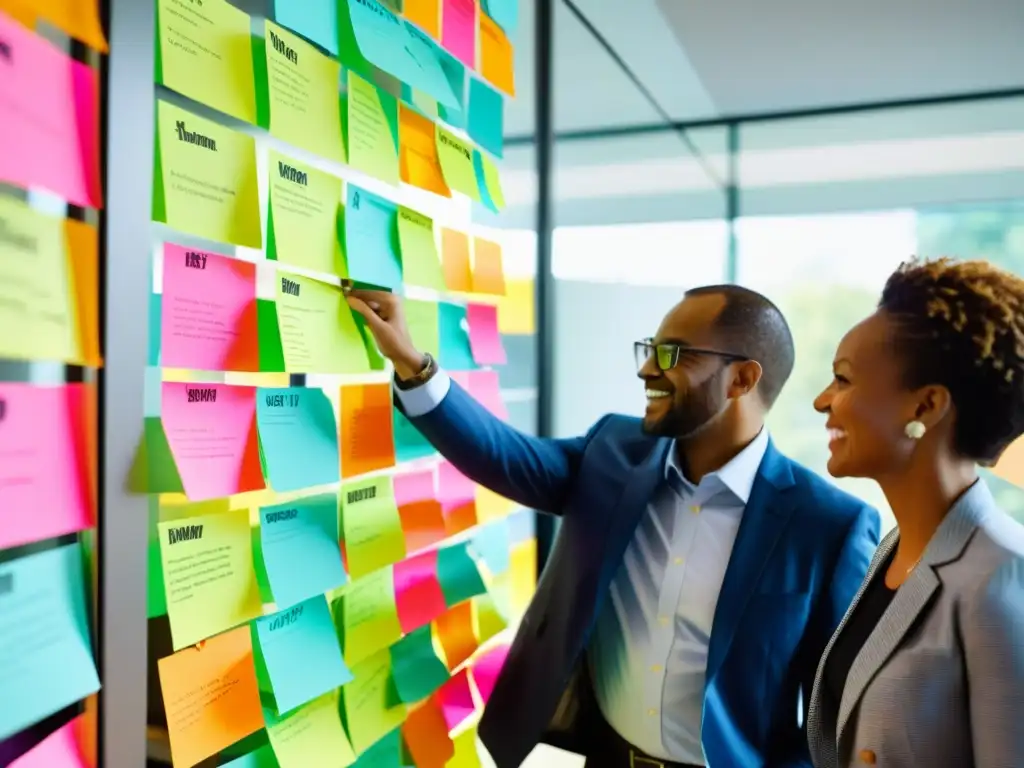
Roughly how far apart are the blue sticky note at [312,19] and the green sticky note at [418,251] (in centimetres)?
25

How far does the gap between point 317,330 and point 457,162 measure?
47 centimetres

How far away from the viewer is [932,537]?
0.93m

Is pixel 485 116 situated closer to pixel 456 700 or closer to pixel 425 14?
pixel 425 14

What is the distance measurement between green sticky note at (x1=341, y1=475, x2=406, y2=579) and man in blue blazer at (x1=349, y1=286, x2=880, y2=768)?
0.38ft

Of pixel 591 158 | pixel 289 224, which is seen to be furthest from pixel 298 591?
pixel 591 158

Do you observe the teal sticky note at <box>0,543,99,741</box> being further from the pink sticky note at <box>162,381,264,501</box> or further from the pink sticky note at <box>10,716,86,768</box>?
the pink sticky note at <box>162,381,264,501</box>

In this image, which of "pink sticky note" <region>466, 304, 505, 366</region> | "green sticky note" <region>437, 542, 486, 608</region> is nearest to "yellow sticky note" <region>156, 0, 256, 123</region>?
"pink sticky note" <region>466, 304, 505, 366</region>

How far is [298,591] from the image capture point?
0.95 meters

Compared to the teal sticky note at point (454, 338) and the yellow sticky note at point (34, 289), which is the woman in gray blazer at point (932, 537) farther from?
the yellow sticky note at point (34, 289)

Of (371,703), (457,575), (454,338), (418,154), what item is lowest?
(371,703)

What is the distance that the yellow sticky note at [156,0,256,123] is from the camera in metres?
0.77

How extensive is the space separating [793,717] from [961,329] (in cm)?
68

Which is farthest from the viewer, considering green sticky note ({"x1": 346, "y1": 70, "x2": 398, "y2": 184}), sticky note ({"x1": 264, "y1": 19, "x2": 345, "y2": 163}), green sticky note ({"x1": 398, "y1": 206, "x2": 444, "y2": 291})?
green sticky note ({"x1": 398, "y1": 206, "x2": 444, "y2": 291})

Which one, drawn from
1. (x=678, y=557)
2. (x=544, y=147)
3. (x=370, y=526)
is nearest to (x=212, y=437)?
(x=370, y=526)
